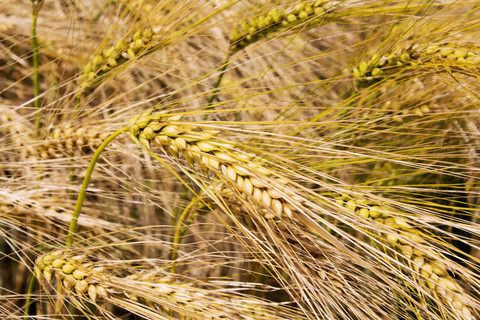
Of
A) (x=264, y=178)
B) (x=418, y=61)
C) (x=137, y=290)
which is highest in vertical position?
(x=418, y=61)

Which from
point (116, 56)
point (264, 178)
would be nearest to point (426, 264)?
point (264, 178)

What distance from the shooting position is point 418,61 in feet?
1.72

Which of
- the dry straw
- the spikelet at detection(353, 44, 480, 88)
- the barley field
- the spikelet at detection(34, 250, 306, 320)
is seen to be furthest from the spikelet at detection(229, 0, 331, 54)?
the spikelet at detection(34, 250, 306, 320)

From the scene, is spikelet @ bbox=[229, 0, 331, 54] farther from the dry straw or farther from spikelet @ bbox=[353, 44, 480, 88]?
the dry straw

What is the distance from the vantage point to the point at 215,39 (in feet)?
2.90

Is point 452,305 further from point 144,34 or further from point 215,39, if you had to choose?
point 215,39

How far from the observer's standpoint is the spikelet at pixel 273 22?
0.57 meters

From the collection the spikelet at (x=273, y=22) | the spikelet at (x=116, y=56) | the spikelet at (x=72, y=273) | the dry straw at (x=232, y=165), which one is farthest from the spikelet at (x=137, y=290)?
the spikelet at (x=273, y=22)

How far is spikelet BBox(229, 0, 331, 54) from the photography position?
0.57 m

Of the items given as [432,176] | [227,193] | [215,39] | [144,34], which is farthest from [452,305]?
[215,39]

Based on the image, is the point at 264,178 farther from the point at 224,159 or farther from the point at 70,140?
the point at 70,140

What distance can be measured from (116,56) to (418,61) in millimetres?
463

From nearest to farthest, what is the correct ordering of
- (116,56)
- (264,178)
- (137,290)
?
(264,178) < (137,290) < (116,56)

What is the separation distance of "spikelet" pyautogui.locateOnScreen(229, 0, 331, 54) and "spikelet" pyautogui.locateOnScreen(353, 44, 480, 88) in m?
0.11
